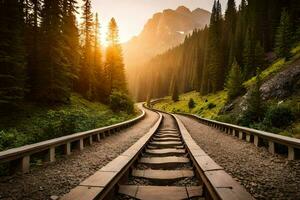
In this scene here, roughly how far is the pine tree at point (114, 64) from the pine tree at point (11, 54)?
18.4 m

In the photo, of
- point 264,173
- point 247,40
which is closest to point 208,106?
point 247,40

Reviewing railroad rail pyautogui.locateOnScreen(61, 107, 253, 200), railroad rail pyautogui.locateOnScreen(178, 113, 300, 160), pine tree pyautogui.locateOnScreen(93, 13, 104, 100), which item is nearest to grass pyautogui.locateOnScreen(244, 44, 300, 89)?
railroad rail pyautogui.locateOnScreen(178, 113, 300, 160)

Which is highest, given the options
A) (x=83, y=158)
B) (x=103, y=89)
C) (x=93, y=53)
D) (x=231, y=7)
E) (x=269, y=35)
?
(x=231, y=7)

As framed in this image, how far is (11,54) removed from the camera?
54.3ft

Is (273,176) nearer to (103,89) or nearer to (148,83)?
(103,89)

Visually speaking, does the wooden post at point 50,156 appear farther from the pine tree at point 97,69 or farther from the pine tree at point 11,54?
the pine tree at point 97,69

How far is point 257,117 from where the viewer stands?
13672 millimetres

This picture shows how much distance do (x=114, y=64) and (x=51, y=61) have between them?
1696cm

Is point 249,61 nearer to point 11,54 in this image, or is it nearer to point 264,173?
point 11,54

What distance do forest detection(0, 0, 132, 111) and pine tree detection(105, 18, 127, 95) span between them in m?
1.63

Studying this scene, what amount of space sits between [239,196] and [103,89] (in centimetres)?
3323

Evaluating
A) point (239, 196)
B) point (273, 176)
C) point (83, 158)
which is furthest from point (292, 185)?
point (83, 158)

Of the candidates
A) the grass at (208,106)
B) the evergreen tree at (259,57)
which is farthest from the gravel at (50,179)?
the evergreen tree at (259,57)

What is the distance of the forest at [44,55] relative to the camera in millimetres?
16562
